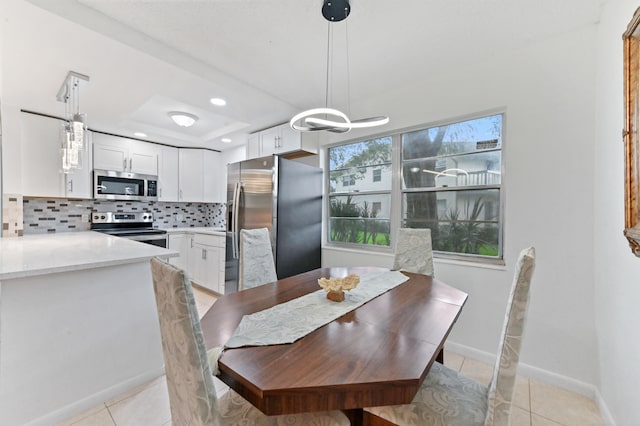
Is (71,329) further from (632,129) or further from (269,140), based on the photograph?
(632,129)

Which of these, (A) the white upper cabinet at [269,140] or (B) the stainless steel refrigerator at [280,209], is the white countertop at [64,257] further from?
(A) the white upper cabinet at [269,140]

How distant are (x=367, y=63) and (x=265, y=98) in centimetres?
112

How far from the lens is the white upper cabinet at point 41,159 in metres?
3.12

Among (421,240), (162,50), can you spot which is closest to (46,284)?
(162,50)

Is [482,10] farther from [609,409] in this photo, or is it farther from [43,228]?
[43,228]

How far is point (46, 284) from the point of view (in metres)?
1.59

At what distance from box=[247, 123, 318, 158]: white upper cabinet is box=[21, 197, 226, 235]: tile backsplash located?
1.84 meters

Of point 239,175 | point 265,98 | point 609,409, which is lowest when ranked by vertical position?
point 609,409

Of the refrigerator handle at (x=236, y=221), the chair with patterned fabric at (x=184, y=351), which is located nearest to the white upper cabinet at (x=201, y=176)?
the refrigerator handle at (x=236, y=221)

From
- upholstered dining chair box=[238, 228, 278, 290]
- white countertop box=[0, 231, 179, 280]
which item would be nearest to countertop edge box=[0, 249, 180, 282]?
white countertop box=[0, 231, 179, 280]

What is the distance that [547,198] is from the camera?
80.6 inches

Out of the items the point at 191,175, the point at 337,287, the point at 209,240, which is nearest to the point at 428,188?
the point at 337,287

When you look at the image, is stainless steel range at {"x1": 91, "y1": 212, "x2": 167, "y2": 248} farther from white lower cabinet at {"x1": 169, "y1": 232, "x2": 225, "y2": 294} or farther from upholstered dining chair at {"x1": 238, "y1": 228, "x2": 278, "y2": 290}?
upholstered dining chair at {"x1": 238, "y1": 228, "x2": 278, "y2": 290}

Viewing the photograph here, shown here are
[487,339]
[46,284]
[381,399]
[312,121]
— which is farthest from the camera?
[487,339]
